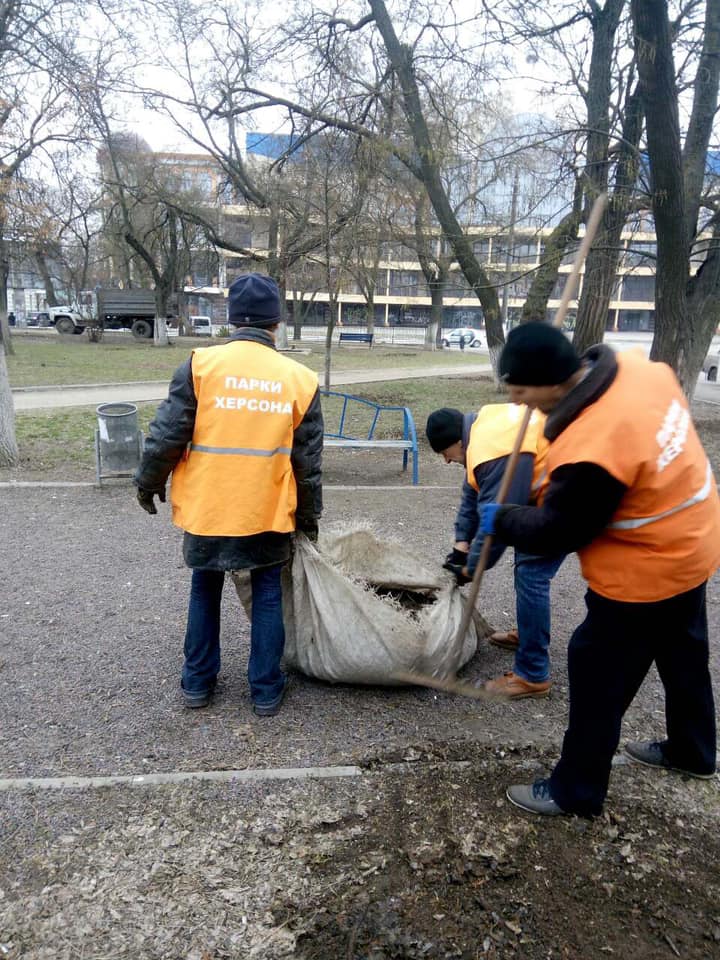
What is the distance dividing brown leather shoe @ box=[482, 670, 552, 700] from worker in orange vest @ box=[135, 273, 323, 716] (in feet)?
2.98

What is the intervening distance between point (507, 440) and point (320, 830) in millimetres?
1452

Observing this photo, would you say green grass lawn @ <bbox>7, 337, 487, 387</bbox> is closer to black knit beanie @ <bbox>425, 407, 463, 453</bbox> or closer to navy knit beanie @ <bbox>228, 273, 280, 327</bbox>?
navy knit beanie @ <bbox>228, 273, 280, 327</bbox>

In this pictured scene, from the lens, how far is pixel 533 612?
2.74 m

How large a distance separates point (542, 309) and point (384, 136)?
415 centimetres

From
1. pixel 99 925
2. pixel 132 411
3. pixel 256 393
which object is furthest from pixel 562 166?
pixel 99 925

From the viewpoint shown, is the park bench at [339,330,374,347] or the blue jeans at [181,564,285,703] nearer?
the blue jeans at [181,564,285,703]

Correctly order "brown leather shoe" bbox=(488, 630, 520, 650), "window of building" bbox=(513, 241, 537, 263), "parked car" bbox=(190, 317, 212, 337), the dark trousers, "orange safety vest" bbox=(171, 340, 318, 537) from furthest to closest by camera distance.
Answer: "parked car" bbox=(190, 317, 212, 337) < "window of building" bbox=(513, 241, 537, 263) < "brown leather shoe" bbox=(488, 630, 520, 650) < "orange safety vest" bbox=(171, 340, 318, 537) < the dark trousers

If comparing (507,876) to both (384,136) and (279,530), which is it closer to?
(279,530)

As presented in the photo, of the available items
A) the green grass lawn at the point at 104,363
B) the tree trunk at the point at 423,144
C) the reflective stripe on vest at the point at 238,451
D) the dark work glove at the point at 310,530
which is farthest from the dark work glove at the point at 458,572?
the green grass lawn at the point at 104,363

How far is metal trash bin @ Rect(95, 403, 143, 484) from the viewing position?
6.16 metres

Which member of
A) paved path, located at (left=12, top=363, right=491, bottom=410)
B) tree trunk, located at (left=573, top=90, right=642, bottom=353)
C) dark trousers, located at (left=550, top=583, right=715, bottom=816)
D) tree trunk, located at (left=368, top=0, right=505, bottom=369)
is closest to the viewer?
dark trousers, located at (left=550, top=583, right=715, bottom=816)

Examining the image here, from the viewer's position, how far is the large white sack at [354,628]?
8.90 feet

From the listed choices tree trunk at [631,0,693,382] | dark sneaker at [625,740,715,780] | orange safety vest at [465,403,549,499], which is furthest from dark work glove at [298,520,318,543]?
tree trunk at [631,0,693,382]

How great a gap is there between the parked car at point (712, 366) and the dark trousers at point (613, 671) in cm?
2033
